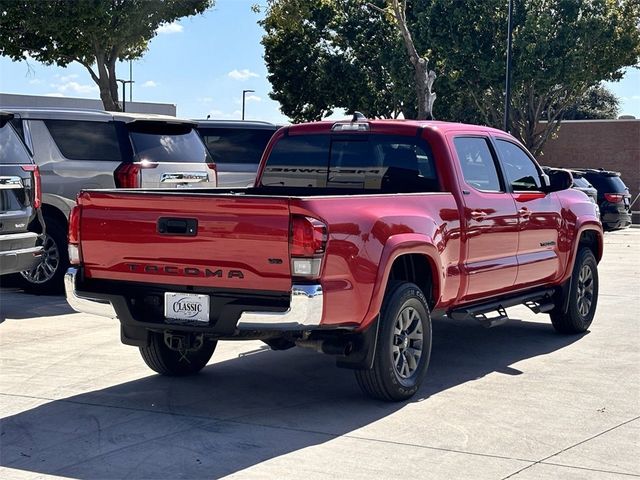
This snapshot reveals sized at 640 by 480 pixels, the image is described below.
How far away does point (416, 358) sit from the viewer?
744 centimetres

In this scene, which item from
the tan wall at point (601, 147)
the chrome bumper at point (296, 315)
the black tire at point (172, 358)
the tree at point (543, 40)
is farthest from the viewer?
the tan wall at point (601, 147)

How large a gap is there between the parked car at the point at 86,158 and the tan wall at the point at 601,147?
40.1 metres

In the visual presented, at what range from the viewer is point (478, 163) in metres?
8.69

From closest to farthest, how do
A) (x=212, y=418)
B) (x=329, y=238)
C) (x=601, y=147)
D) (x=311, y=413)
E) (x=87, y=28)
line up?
(x=329, y=238) → (x=212, y=418) → (x=311, y=413) → (x=87, y=28) → (x=601, y=147)

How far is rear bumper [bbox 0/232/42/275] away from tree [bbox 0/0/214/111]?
55.6 feet

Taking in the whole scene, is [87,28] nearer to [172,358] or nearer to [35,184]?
[35,184]

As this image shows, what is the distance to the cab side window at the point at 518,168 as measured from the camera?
9.18 metres

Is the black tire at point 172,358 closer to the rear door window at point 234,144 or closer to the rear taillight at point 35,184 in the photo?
the rear taillight at point 35,184

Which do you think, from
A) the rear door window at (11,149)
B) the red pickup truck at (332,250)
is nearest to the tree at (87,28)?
the rear door window at (11,149)

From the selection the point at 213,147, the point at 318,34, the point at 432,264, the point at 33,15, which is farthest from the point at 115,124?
the point at 318,34

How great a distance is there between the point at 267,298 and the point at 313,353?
106 inches

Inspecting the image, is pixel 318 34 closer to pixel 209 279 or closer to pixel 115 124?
pixel 115 124

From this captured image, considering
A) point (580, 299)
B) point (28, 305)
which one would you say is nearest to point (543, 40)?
point (580, 299)

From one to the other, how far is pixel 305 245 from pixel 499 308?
2.98m
